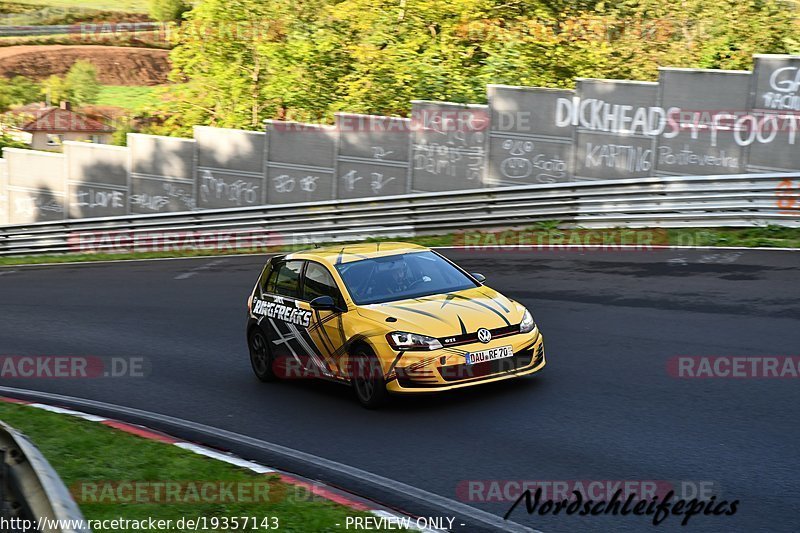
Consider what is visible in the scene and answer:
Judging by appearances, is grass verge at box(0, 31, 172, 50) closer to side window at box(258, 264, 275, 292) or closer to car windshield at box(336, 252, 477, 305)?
side window at box(258, 264, 275, 292)

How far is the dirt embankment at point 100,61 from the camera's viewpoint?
350ft

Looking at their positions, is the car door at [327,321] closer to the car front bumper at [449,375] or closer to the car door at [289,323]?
the car door at [289,323]

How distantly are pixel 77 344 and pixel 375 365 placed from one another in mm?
6936

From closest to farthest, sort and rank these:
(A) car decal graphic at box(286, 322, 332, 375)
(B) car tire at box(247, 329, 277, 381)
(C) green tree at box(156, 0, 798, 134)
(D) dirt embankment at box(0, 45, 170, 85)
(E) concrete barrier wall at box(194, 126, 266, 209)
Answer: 1. (A) car decal graphic at box(286, 322, 332, 375)
2. (B) car tire at box(247, 329, 277, 381)
3. (E) concrete barrier wall at box(194, 126, 266, 209)
4. (C) green tree at box(156, 0, 798, 134)
5. (D) dirt embankment at box(0, 45, 170, 85)

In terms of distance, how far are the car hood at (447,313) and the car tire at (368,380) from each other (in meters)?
0.40

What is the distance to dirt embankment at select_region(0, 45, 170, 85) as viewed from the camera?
107 meters

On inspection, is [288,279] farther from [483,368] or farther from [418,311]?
[483,368]

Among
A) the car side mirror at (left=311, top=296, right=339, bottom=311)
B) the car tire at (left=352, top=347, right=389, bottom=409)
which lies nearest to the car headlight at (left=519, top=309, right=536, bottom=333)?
the car tire at (left=352, top=347, right=389, bottom=409)

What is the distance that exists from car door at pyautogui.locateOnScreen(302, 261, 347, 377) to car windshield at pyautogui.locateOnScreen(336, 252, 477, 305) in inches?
7.0

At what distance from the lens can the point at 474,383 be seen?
10.5 metres

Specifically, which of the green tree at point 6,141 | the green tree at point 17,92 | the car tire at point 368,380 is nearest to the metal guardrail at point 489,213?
the car tire at point 368,380

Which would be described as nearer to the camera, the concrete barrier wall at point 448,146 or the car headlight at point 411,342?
the car headlight at point 411,342

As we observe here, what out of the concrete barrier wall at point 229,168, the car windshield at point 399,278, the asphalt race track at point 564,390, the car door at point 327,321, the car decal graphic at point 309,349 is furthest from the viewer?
the concrete barrier wall at point 229,168

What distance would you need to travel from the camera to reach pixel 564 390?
35.8 ft
